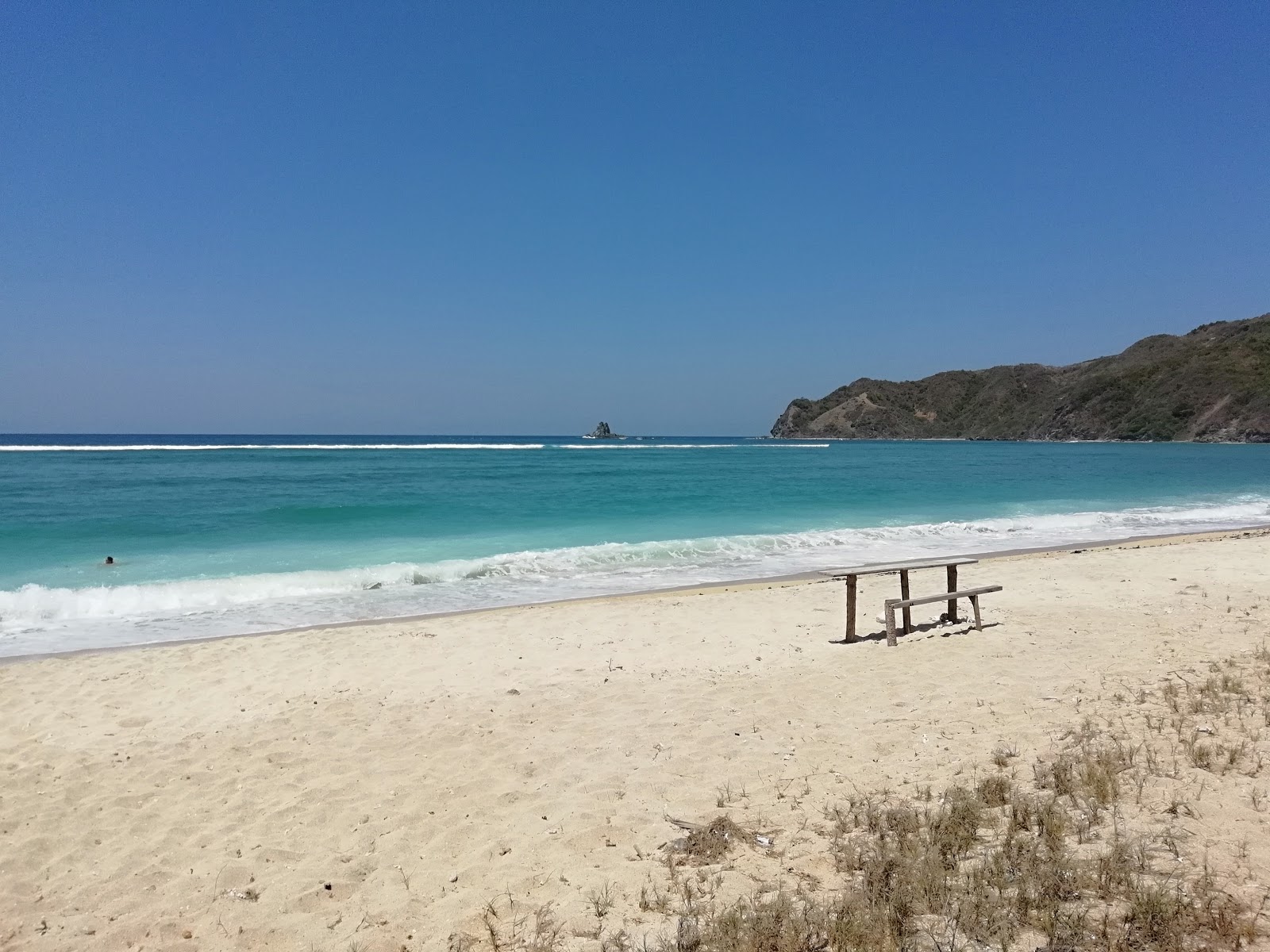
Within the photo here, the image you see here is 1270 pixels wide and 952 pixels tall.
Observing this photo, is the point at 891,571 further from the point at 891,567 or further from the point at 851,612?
the point at 851,612

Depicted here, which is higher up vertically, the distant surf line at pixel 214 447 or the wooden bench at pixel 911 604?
the distant surf line at pixel 214 447

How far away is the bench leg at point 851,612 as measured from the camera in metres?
9.52

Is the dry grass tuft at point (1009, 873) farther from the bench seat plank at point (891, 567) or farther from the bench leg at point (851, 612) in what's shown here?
the bench seat plank at point (891, 567)

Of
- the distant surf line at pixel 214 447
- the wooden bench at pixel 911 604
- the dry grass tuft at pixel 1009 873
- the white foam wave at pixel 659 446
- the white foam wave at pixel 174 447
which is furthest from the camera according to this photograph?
the white foam wave at pixel 659 446

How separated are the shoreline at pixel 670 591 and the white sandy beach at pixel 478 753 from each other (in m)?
0.60

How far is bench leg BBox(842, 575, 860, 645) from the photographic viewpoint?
9523mm

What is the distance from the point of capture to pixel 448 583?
14.9m

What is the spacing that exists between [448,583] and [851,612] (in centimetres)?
851

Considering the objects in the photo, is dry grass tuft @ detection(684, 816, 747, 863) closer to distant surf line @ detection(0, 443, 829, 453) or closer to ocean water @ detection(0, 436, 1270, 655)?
ocean water @ detection(0, 436, 1270, 655)

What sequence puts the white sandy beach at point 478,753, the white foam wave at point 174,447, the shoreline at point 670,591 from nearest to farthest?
the white sandy beach at point 478,753
the shoreline at point 670,591
the white foam wave at point 174,447

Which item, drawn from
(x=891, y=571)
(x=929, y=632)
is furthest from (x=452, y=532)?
(x=929, y=632)

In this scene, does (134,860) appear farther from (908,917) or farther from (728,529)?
(728,529)

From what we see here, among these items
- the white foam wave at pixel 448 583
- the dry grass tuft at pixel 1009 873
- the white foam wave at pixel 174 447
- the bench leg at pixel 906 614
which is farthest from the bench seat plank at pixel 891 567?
the white foam wave at pixel 174 447

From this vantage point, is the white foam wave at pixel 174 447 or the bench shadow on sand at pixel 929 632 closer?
the bench shadow on sand at pixel 929 632
